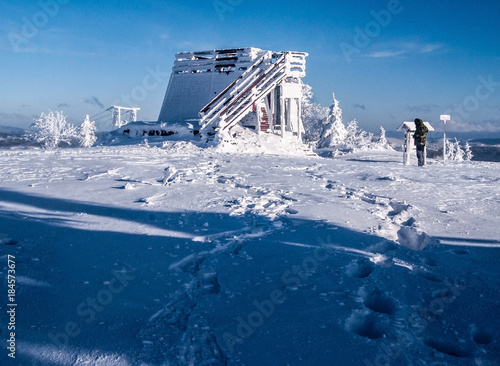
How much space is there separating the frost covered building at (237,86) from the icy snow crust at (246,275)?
458 inches

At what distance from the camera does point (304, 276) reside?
4.09 meters

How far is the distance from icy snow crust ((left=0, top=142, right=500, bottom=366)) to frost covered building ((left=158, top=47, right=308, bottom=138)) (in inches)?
458

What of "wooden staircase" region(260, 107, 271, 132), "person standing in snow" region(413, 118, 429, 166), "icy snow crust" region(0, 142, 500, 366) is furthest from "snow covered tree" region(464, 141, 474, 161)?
"icy snow crust" region(0, 142, 500, 366)

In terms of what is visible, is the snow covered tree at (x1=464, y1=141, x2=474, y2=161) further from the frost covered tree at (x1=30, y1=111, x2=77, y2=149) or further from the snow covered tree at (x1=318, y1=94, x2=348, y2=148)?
the frost covered tree at (x1=30, y1=111, x2=77, y2=149)

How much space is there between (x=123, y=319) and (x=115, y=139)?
58.2ft

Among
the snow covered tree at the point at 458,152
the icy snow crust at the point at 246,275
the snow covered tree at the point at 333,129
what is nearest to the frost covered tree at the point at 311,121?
the snow covered tree at the point at 333,129

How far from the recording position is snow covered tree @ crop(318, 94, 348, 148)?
135 feet

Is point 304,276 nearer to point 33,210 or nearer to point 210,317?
point 210,317

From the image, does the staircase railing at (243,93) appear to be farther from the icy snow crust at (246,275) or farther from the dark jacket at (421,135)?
the icy snow crust at (246,275)

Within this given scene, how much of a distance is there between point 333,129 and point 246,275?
128ft

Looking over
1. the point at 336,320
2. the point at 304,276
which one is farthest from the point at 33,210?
the point at 336,320

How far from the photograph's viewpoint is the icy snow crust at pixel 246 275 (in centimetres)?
292

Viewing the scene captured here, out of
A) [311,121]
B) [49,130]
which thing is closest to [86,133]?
[49,130]

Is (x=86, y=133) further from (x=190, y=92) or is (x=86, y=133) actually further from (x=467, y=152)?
(x=467, y=152)
